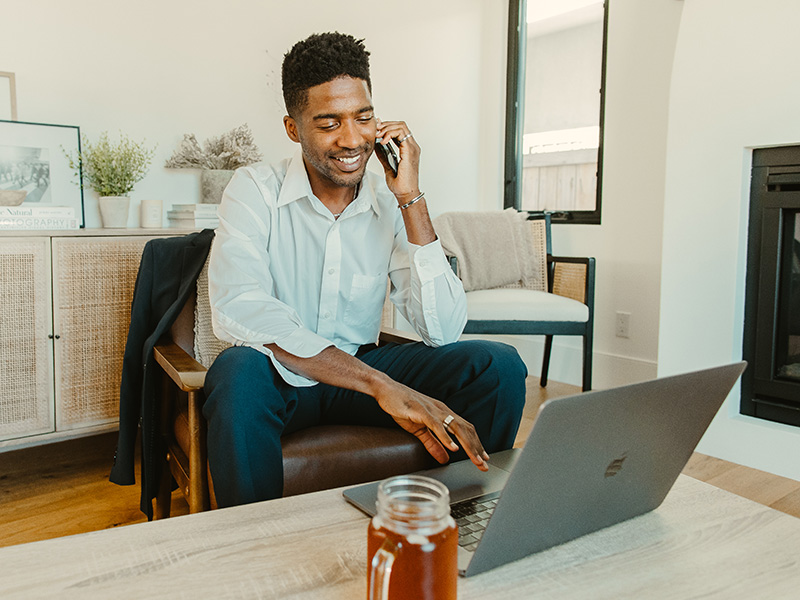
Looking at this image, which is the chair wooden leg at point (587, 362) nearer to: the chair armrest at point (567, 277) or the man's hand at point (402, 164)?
the chair armrest at point (567, 277)

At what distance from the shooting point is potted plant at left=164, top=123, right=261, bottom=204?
2.71 metres

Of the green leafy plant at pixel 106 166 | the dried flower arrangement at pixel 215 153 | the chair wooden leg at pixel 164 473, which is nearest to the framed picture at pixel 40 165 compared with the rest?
the green leafy plant at pixel 106 166

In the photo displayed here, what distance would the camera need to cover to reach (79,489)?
2205 millimetres

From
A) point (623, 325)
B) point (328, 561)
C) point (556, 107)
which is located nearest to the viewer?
point (328, 561)

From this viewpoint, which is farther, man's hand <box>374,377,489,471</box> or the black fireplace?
the black fireplace

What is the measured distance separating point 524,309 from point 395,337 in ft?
4.01

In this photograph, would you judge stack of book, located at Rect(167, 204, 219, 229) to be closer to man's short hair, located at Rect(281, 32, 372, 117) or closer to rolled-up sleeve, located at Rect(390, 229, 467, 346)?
man's short hair, located at Rect(281, 32, 372, 117)

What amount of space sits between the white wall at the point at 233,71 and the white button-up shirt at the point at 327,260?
1.29m

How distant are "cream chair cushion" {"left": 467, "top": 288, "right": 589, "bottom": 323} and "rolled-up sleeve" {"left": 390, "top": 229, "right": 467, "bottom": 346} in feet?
3.97

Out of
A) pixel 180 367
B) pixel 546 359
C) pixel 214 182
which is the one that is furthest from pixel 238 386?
pixel 546 359

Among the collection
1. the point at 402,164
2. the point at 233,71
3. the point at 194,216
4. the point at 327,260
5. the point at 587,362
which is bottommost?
the point at 587,362

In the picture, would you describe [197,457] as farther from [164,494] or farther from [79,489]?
[79,489]

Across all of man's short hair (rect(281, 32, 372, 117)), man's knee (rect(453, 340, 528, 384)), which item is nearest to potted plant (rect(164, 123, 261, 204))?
man's short hair (rect(281, 32, 372, 117))

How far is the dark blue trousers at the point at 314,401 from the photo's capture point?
1279 mm
